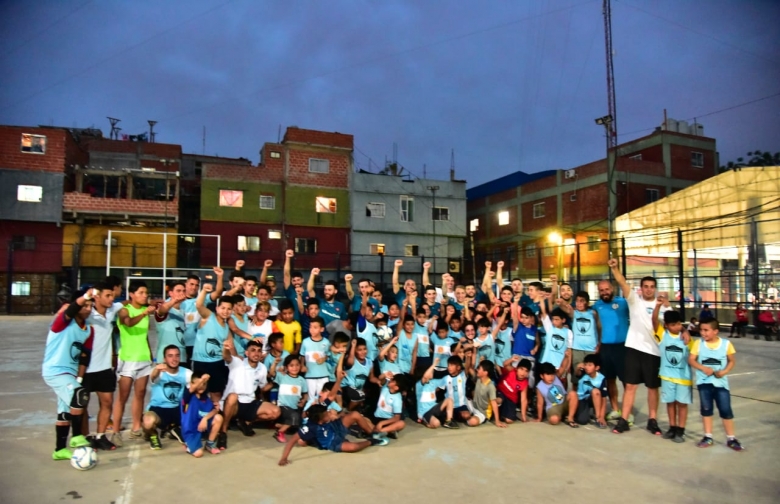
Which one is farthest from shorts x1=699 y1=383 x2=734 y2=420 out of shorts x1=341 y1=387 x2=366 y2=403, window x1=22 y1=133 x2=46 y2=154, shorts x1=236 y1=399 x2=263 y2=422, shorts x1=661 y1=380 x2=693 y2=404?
window x1=22 y1=133 x2=46 y2=154

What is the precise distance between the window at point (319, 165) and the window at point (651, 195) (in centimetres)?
1753

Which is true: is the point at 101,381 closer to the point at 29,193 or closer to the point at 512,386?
the point at 512,386

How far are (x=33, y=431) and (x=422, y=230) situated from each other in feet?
84.4

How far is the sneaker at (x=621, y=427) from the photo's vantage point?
19.3 feet

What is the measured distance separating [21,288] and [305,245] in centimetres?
1384

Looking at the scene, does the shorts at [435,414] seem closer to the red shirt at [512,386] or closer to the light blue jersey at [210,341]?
the red shirt at [512,386]

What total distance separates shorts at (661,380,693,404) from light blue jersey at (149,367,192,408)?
5.12m

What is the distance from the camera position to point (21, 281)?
82.4 feet

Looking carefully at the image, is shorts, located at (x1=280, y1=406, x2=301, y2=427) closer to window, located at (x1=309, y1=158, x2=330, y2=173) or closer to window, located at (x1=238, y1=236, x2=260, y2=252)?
window, located at (x1=238, y1=236, x2=260, y2=252)

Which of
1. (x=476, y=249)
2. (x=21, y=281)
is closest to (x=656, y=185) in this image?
(x=476, y=249)

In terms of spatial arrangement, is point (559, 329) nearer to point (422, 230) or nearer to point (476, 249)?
point (422, 230)

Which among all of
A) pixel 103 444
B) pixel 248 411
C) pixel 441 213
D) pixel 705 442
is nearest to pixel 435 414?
pixel 248 411

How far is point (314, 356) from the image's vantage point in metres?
5.93

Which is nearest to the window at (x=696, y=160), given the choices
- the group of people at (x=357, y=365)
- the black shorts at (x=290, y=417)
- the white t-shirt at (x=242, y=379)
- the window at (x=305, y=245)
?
the window at (x=305, y=245)
